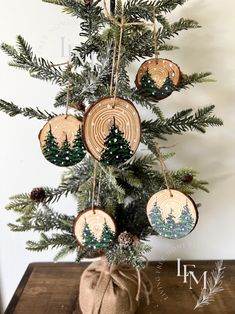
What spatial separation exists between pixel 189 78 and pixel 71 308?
50 cm

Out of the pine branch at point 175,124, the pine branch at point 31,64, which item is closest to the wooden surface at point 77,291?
the pine branch at point 175,124

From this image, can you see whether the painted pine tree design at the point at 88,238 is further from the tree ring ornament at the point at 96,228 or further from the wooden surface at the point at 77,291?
the wooden surface at the point at 77,291

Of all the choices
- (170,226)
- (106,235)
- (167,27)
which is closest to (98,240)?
(106,235)

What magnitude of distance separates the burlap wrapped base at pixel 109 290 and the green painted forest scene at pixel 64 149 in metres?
0.25

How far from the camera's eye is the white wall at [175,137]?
823 mm

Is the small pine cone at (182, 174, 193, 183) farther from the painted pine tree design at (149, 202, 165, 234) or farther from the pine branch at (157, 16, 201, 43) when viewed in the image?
the pine branch at (157, 16, 201, 43)

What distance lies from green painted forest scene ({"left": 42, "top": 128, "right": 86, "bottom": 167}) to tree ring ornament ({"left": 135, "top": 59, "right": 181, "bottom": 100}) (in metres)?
0.13

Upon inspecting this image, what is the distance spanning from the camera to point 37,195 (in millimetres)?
652

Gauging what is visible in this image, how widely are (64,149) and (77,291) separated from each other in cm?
39

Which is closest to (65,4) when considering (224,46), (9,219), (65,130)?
(65,130)

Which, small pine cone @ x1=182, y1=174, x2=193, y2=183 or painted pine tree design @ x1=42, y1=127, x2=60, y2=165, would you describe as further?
small pine cone @ x1=182, y1=174, x2=193, y2=183

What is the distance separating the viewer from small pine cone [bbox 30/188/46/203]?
652 millimetres

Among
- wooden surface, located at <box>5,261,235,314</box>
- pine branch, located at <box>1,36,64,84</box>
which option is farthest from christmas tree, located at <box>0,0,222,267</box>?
wooden surface, located at <box>5,261,235,314</box>

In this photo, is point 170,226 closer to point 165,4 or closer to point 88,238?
point 88,238
